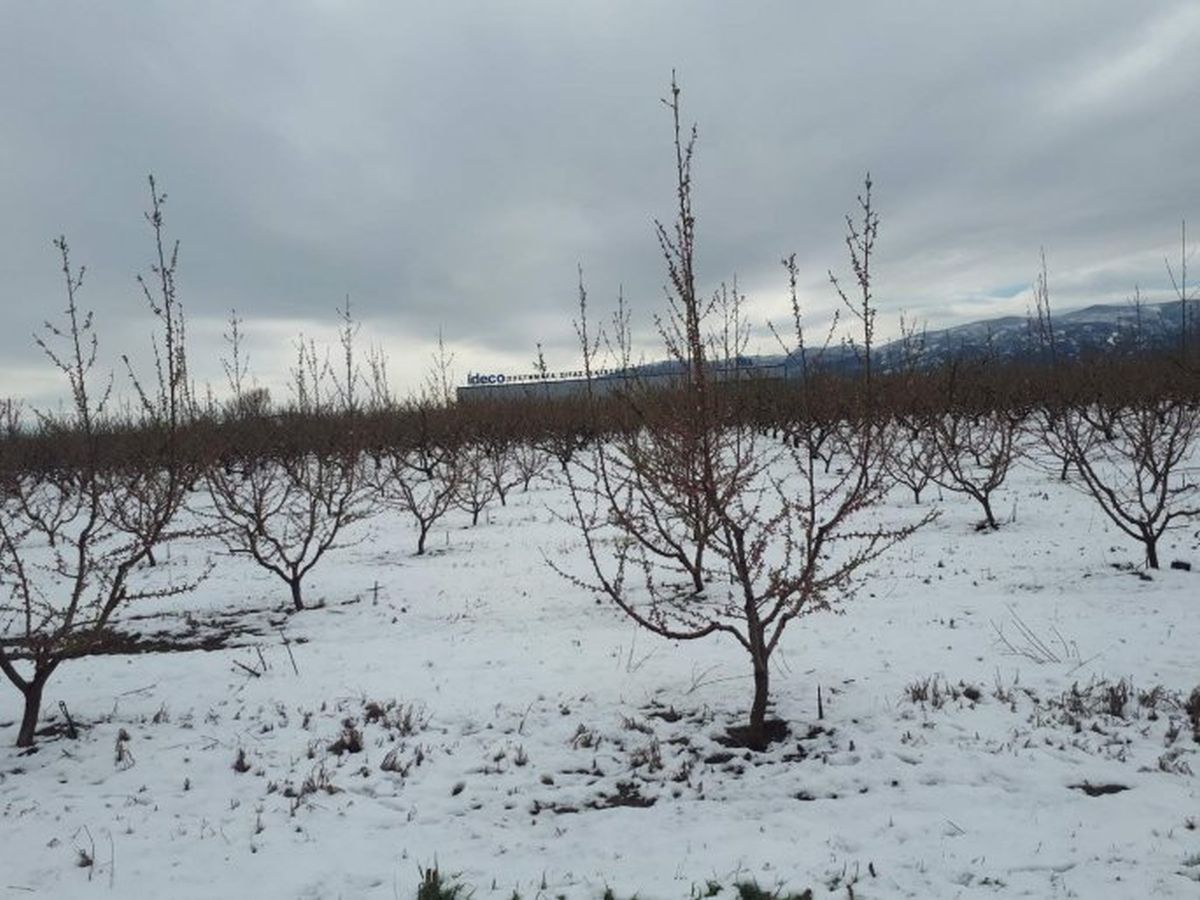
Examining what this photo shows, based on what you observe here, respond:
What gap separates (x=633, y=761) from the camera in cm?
504

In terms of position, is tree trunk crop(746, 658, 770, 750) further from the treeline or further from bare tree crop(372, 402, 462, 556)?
bare tree crop(372, 402, 462, 556)

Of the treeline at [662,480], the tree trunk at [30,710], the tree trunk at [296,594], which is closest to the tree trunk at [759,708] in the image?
the treeline at [662,480]

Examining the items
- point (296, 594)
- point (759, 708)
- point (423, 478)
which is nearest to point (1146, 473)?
point (759, 708)

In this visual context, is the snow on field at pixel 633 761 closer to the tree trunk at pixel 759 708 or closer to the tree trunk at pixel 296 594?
the tree trunk at pixel 759 708

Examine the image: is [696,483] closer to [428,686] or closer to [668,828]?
[668,828]

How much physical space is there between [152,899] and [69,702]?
12.5ft

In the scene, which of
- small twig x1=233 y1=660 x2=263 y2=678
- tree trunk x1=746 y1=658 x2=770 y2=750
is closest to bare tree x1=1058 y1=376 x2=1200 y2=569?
tree trunk x1=746 y1=658 x2=770 y2=750

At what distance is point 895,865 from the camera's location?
145 inches

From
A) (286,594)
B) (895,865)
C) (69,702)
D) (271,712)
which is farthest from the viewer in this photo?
(286,594)

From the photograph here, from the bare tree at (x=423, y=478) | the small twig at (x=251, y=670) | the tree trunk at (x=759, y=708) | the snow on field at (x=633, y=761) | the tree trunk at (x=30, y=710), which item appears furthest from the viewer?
the bare tree at (x=423, y=478)

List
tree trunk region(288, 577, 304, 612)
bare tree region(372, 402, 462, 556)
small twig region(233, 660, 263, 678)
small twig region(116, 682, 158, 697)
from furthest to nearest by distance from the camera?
1. bare tree region(372, 402, 462, 556)
2. tree trunk region(288, 577, 304, 612)
3. small twig region(233, 660, 263, 678)
4. small twig region(116, 682, 158, 697)

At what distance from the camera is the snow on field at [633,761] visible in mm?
3799

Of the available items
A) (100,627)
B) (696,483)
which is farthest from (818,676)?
(100,627)

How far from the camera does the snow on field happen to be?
3.80 m
